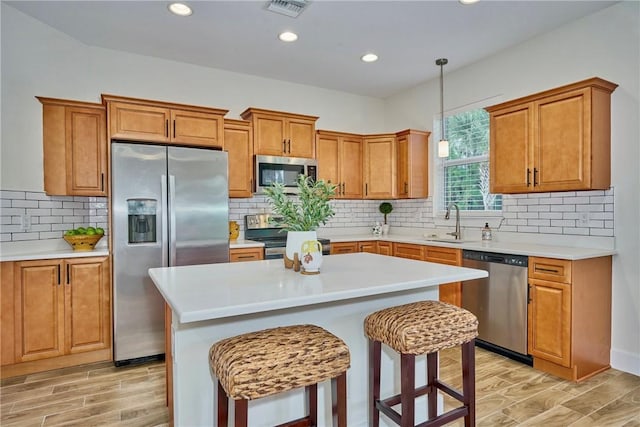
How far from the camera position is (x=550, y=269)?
284 cm

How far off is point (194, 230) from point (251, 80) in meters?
2.12

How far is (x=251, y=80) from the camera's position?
14.9 ft

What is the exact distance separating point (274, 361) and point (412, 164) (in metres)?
3.82

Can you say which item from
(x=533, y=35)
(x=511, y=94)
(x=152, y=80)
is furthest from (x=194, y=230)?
(x=533, y=35)

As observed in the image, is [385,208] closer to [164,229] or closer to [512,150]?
[512,150]

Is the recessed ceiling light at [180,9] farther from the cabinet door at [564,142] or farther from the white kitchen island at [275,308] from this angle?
the cabinet door at [564,142]

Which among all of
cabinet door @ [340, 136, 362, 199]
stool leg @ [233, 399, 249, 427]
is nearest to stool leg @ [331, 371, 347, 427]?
stool leg @ [233, 399, 249, 427]

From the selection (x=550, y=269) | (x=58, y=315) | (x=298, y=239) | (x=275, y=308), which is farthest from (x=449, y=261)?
(x=58, y=315)

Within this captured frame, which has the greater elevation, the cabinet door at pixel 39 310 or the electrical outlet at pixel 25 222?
the electrical outlet at pixel 25 222

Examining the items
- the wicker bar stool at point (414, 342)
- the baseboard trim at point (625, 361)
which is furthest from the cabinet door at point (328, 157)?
the baseboard trim at point (625, 361)

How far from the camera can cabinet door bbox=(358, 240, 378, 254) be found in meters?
4.55

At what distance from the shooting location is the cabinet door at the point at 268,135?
4.13 meters

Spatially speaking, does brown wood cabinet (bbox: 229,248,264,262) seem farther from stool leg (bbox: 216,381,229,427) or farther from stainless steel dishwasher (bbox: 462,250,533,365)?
stool leg (bbox: 216,381,229,427)

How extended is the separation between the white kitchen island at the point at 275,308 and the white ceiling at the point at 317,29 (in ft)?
7.00
